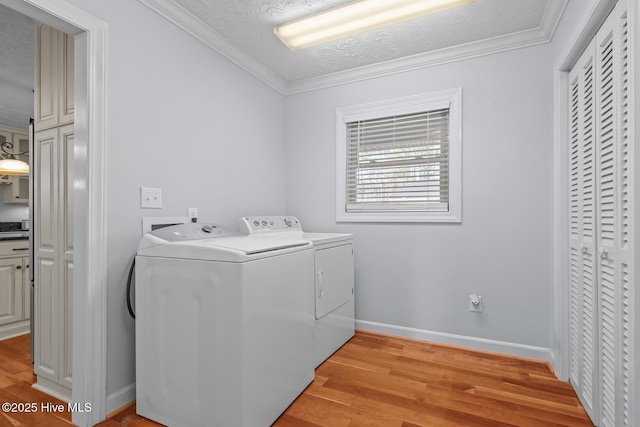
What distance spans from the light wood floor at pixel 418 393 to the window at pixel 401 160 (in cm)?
108

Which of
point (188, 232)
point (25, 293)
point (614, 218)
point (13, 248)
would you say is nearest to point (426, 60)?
point (614, 218)

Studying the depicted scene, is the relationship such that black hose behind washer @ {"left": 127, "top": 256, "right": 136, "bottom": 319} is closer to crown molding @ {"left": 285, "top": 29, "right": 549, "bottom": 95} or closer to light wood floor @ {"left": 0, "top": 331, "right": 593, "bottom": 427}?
light wood floor @ {"left": 0, "top": 331, "right": 593, "bottom": 427}

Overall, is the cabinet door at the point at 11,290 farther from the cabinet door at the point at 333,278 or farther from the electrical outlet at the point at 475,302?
the electrical outlet at the point at 475,302

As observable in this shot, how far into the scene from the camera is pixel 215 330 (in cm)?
140

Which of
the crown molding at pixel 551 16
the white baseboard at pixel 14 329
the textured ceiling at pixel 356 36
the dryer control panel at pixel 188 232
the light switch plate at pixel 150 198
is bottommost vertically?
the white baseboard at pixel 14 329

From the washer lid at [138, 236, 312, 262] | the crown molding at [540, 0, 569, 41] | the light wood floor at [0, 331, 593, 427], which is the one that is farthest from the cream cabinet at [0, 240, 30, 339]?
the crown molding at [540, 0, 569, 41]

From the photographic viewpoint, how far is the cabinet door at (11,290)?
2.81m

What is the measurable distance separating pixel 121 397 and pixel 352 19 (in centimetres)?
262

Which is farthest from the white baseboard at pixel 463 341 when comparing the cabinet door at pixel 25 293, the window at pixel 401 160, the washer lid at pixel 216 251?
the cabinet door at pixel 25 293

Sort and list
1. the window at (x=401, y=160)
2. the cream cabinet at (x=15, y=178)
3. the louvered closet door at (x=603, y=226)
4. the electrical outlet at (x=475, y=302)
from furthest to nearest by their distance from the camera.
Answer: the cream cabinet at (x=15, y=178) → the window at (x=401, y=160) → the electrical outlet at (x=475, y=302) → the louvered closet door at (x=603, y=226)

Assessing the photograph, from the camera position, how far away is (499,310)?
2.36m

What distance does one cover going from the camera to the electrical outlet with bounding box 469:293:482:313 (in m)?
2.40

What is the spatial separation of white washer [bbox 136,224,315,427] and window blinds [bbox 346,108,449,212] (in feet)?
4.36

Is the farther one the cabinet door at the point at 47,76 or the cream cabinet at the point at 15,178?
the cream cabinet at the point at 15,178
